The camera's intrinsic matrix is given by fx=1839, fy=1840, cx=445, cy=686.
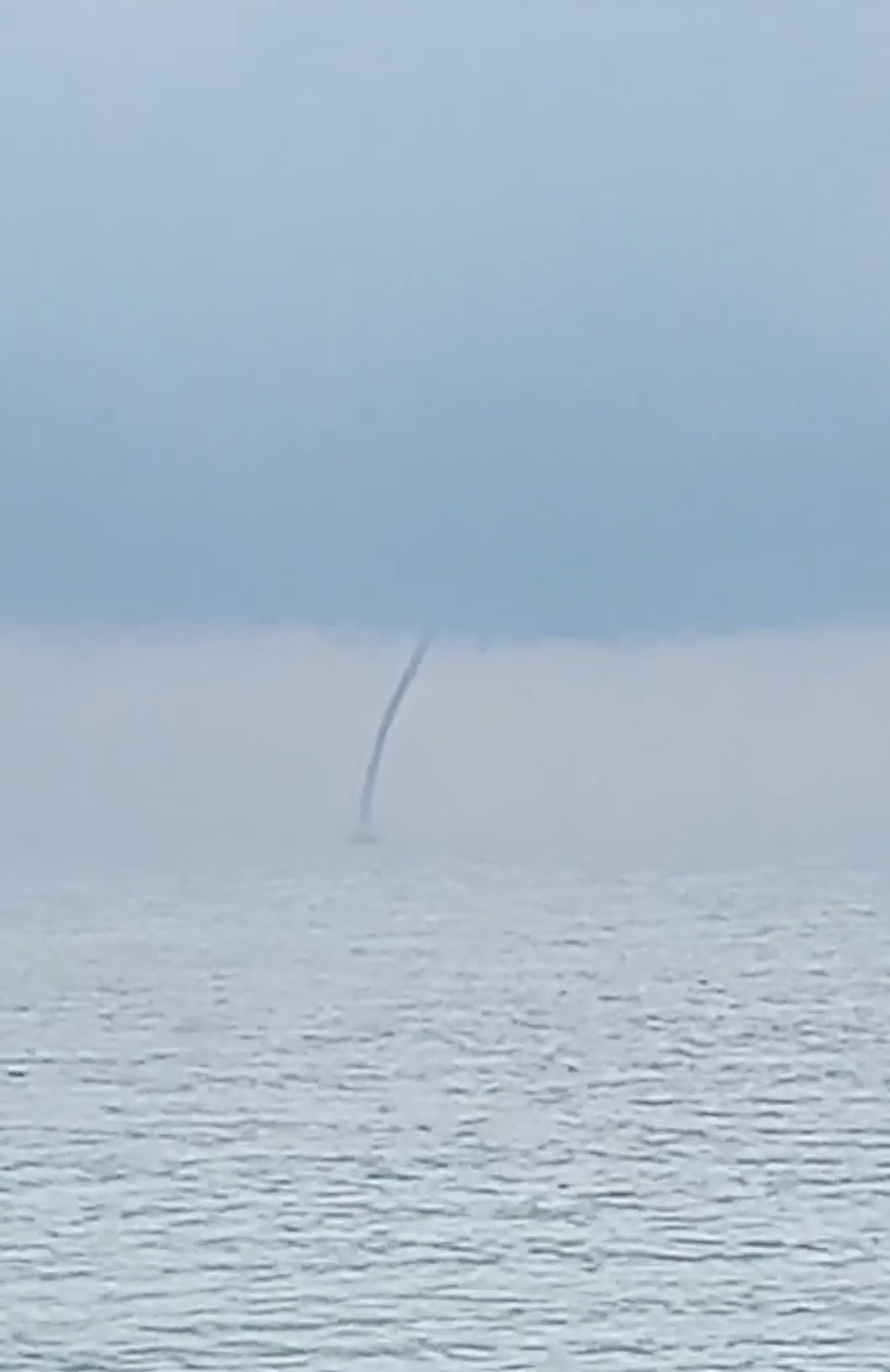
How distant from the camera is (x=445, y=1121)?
9.41ft

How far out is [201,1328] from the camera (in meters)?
2.46

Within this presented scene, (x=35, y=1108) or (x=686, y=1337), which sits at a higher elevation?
(x=686, y=1337)

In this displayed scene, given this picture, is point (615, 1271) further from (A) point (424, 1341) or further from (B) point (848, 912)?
(B) point (848, 912)

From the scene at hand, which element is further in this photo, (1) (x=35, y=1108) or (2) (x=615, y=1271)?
(1) (x=35, y=1108)

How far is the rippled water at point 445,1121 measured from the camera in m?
2.48

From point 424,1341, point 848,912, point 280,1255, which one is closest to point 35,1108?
point 280,1255

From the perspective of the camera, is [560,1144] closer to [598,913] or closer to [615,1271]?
[615,1271]

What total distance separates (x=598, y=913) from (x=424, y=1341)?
1076mm

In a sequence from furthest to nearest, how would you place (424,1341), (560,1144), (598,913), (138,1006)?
(598,913) < (138,1006) < (560,1144) < (424,1341)

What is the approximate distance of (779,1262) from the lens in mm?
2578

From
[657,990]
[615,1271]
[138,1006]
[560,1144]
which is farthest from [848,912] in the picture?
[138,1006]

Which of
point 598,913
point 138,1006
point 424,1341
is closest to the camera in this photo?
point 424,1341

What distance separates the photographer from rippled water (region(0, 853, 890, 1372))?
2.48 m

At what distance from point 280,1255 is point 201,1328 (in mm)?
182
